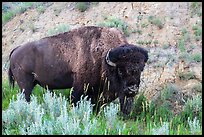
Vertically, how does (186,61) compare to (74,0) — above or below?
below

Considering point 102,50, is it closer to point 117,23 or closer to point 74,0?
point 117,23

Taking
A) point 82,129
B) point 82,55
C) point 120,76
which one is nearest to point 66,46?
point 82,55

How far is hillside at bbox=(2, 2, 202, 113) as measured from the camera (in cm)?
1072

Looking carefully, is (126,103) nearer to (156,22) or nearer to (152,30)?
(152,30)

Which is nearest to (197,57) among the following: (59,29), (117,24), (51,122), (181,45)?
(181,45)

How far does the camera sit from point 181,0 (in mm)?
13758

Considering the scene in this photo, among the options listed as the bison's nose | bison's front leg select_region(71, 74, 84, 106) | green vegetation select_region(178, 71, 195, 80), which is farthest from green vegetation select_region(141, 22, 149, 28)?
the bison's nose

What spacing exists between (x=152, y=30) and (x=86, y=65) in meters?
4.73

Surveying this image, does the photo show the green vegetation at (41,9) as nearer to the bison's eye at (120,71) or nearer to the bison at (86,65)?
the bison at (86,65)

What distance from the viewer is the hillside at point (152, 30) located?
10719 millimetres

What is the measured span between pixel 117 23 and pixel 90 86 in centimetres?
509

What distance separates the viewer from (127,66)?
7711mm

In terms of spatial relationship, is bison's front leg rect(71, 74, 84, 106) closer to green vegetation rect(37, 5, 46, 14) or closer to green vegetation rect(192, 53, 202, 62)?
green vegetation rect(192, 53, 202, 62)

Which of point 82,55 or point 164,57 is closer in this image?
point 82,55
